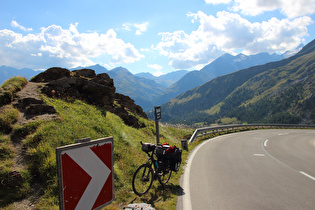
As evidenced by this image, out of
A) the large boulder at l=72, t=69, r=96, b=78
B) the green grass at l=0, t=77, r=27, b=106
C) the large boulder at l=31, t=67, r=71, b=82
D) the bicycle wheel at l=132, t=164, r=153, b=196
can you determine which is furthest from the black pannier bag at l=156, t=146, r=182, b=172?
the large boulder at l=72, t=69, r=96, b=78

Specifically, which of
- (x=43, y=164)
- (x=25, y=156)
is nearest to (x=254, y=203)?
(x=43, y=164)

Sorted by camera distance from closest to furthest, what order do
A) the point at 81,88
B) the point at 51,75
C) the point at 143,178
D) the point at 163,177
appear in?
the point at 143,178 < the point at 163,177 < the point at 51,75 < the point at 81,88

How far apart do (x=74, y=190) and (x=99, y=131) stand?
557 cm

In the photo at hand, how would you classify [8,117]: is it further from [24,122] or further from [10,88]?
[10,88]

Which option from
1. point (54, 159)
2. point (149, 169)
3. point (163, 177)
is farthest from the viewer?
point (163, 177)

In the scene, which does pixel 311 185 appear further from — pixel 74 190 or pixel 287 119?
pixel 287 119

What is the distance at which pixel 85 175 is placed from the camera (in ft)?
8.02

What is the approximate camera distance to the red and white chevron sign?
2.20 meters

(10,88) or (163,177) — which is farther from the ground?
(10,88)

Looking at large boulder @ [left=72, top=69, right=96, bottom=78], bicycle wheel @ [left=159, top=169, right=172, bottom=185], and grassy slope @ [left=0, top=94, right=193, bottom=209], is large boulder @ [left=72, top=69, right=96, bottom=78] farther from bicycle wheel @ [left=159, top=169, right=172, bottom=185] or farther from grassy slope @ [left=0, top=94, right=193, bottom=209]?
bicycle wheel @ [left=159, top=169, right=172, bottom=185]

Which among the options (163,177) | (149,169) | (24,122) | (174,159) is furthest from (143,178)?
(24,122)

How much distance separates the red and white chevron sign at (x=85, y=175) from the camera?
7.20ft

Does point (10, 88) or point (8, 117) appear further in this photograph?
point (10, 88)

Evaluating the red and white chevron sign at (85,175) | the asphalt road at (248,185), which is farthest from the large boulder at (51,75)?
the red and white chevron sign at (85,175)
